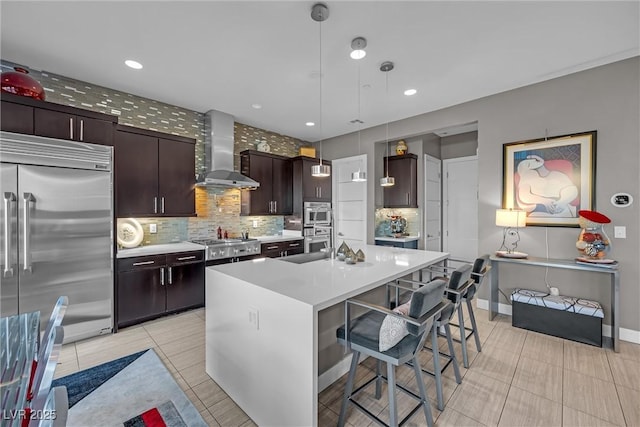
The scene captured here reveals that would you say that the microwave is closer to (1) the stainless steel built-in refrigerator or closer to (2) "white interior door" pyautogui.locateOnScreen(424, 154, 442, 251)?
(2) "white interior door" pyautogui.locateOnScreen(424, 154, 442, 251)

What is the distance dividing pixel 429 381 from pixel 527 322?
171 cm

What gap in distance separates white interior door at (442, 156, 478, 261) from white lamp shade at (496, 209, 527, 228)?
203cm

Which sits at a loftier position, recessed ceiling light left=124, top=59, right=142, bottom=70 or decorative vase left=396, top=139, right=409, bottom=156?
recessed ceiling light left=124, top=59, right=142, bottom=70

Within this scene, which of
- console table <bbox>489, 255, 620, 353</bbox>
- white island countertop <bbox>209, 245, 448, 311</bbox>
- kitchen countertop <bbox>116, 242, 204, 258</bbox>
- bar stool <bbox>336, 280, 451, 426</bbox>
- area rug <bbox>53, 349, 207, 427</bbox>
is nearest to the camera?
bar stool <bbox>336, 280, 451, 426</bbox>

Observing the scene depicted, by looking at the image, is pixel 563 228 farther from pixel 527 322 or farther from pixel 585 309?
pixel 527 322

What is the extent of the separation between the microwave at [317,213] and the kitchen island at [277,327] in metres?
2.77

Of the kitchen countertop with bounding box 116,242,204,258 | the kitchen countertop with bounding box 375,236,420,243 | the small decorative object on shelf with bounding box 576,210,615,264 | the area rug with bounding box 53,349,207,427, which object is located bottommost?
the area rug with bounding box 53,349,207,427

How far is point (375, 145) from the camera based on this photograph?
5.18 meters

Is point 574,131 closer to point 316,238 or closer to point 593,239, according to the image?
point 593,239

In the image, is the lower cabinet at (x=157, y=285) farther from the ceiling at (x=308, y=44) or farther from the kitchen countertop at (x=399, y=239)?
the kitchen countertop at (x=399, y=239)

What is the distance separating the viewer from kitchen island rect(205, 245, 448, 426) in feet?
4.89

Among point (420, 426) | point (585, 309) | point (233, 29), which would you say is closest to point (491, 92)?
point (585, 309)

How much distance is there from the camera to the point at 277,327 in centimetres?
162

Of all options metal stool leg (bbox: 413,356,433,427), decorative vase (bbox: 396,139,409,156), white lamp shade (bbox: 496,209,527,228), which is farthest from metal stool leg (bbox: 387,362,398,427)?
decorative vase (bbox: 396,139,409,156)
